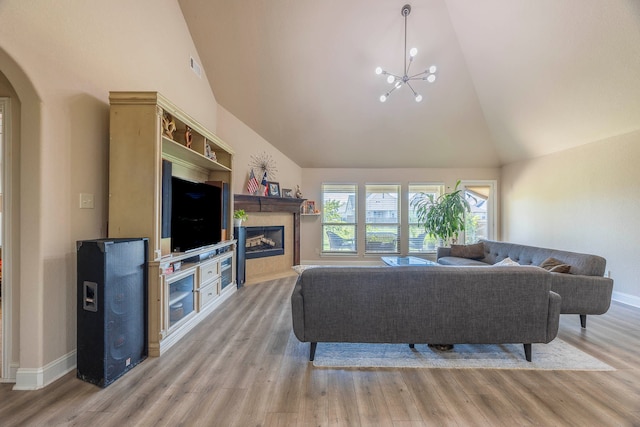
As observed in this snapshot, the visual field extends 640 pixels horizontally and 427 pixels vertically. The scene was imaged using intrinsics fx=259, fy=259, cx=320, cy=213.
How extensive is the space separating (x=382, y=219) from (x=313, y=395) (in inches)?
188

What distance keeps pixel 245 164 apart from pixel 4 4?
11.4 ft

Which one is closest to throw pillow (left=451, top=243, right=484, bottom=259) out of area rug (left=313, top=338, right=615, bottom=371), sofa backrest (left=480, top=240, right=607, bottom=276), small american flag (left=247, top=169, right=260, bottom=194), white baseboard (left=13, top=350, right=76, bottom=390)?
sofa backrest (left=480, top=240, right=607, bottom=276)

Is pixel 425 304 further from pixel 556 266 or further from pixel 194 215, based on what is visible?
pixel 194 215

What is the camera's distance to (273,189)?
542cm

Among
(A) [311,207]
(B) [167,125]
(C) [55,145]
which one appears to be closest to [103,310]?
(C) [55,145]

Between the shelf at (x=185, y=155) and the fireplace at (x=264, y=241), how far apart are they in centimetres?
154

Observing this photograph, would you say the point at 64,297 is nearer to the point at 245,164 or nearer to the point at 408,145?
the point at 245,164

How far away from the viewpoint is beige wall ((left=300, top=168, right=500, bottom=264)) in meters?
6.09

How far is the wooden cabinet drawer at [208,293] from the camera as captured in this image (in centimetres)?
306

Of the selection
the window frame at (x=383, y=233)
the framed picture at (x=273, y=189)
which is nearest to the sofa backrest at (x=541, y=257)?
the window frame at (x=383, y=233)

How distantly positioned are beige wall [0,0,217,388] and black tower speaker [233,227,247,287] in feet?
7.21

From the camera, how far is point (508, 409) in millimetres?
1652

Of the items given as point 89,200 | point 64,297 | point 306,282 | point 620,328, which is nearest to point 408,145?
point 620,328

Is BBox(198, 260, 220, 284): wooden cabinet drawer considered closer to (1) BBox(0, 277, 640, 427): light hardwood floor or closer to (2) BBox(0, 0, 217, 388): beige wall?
(1) BBox(0, 277, 640, 427): light hardwood floor
